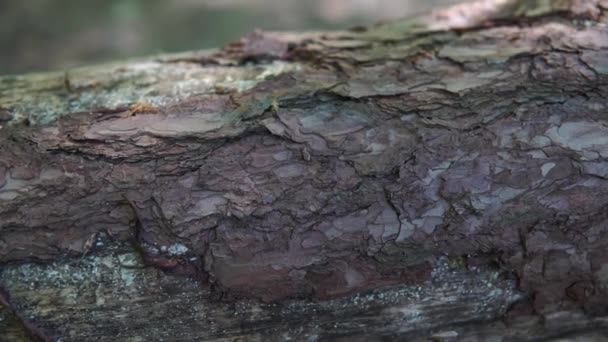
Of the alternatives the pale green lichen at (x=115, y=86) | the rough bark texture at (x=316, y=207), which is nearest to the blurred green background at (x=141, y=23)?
the pale green lichen at (x=115, y=86)

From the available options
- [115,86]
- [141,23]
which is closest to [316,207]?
[115,86]

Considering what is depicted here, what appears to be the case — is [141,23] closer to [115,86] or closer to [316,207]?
[115,86]

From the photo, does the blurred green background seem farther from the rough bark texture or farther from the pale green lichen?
the rough bark texture

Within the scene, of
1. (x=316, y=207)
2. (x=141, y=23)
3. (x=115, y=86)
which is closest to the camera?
(x=316, y=207)

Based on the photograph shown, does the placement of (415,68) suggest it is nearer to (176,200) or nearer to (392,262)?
(392,262)

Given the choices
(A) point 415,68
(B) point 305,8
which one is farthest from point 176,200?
(B) point 305,8

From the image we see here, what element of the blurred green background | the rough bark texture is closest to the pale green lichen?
the rough bark texture
